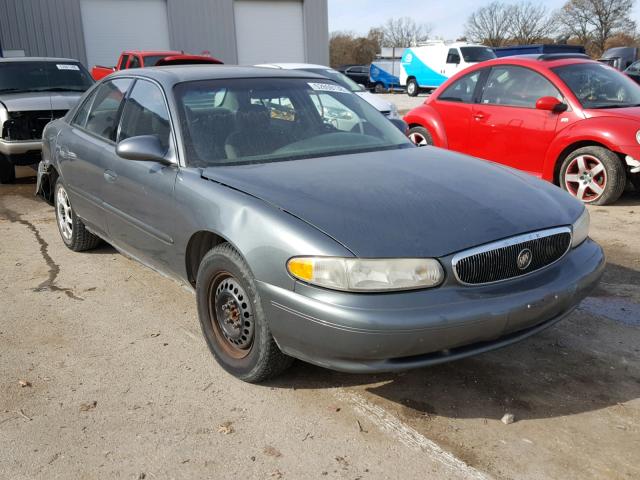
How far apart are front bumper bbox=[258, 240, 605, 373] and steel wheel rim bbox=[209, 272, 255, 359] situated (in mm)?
272

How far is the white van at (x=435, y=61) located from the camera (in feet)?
82.0

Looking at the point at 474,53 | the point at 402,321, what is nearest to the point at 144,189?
the point at 402,321

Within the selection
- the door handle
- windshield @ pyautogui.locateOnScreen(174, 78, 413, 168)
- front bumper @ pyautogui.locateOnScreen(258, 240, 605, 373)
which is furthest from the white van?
front bumper @ pyautogui.locateOnScreen(258, 240, 605, 373)

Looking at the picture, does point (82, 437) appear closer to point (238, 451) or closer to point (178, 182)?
point (238, 451)

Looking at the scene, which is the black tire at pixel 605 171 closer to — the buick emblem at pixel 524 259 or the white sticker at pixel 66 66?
the buick emblem at pixel 524 259

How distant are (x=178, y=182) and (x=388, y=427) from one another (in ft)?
5.46

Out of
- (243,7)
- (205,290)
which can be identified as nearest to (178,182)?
(205,290)

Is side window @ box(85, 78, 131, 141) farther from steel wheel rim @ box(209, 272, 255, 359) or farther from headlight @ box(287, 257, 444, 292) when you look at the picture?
headlight @ box(287, 257, 444, 292)

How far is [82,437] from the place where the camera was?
8.72ft

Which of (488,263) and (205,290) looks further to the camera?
(205,290)

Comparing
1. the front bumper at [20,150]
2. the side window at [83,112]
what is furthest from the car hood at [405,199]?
the front bumper at [20,150]

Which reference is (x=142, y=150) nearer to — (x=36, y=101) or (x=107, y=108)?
(x=107, y=108)

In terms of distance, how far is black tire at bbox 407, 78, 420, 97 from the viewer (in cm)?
2811

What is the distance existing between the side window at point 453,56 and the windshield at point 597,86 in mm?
19259
